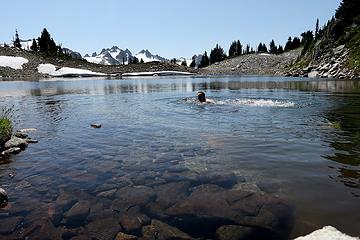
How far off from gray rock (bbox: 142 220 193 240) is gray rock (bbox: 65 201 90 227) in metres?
1.74

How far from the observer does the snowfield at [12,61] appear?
136 m

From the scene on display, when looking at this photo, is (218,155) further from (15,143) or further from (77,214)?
(15,143)

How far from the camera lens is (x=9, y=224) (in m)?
8.32

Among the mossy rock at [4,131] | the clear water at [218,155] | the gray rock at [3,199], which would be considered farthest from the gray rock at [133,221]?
the mossy rock at [4,131]

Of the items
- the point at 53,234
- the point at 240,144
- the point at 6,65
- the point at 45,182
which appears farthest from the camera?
the point at 6,65

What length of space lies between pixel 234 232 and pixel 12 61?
5977 inches

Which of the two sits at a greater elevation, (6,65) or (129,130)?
(6,65)

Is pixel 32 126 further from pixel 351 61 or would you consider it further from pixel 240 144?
pixel 351 61

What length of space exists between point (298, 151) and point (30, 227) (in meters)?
10.6

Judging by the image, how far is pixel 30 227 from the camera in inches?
322

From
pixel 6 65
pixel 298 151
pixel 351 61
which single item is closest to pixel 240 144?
pixel 298 151

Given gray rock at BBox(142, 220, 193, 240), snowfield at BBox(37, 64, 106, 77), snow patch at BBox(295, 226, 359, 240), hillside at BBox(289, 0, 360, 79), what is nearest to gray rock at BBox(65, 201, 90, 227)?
gray rock at BBox(142, 220, 193, 240)

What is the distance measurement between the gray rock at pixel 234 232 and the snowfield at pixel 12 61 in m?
146

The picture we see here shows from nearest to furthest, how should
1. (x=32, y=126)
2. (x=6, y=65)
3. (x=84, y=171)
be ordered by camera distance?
(x=84, y=171) → (x=32, y=126) → (x=6, y=65)
